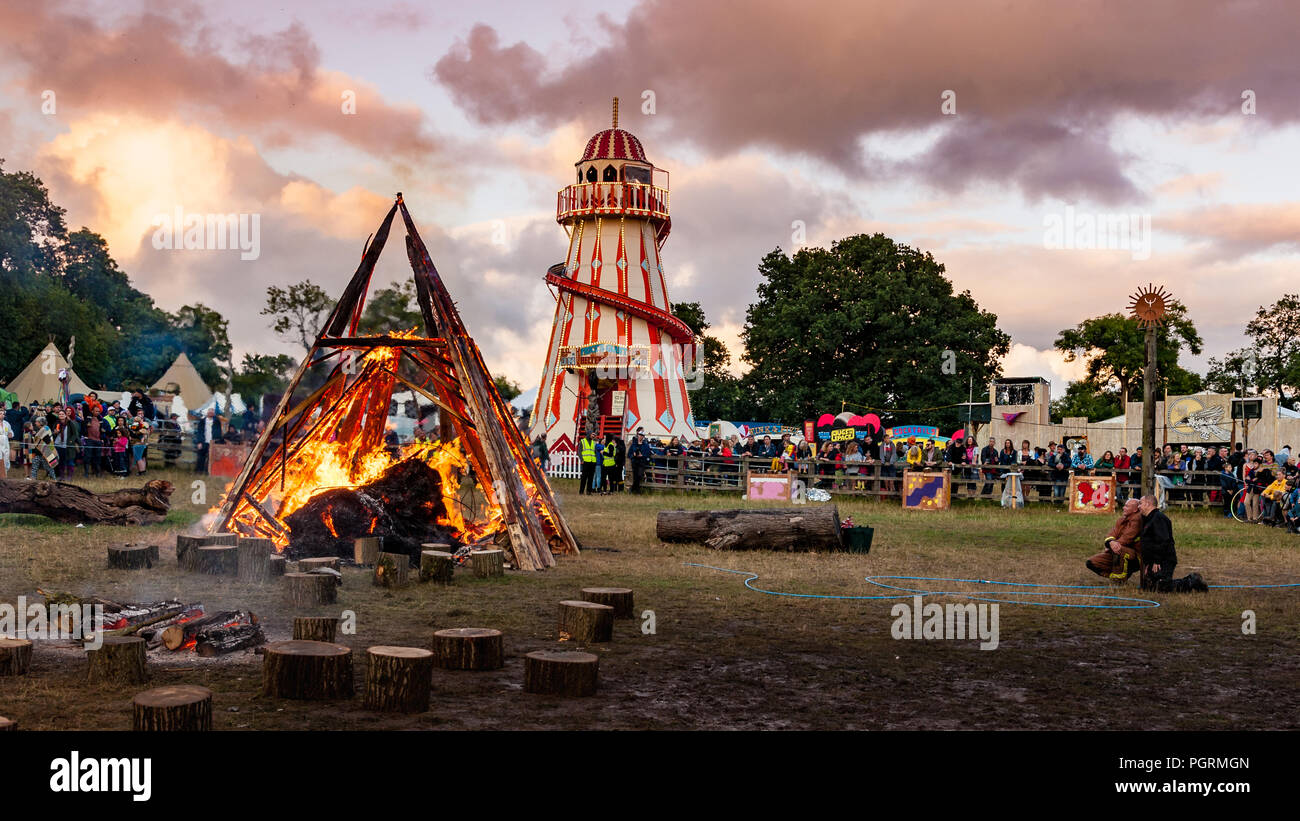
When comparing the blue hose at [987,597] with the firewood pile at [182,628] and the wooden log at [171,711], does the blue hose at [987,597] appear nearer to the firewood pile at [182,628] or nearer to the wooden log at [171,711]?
the firewood pile at [182,628]

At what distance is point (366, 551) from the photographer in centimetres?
1305

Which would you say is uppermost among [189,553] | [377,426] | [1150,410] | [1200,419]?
[1200,419]

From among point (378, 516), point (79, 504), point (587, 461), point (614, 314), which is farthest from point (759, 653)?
point (614, 314)

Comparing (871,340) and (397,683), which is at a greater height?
(871,340)

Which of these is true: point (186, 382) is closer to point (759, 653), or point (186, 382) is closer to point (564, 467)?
point (564, 467)

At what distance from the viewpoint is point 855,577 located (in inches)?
516

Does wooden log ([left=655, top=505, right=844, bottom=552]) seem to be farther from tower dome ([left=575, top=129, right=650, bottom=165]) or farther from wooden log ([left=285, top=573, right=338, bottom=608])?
tower dome ([left=575, top=129, right=650, bottom=165])

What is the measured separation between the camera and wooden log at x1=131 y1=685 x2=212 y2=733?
532 centimetres

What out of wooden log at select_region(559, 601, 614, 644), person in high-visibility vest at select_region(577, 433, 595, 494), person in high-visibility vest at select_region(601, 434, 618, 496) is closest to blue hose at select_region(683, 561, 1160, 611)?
wooden log at select_region(559, 601, 614, 644)

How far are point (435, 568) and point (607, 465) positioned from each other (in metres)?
17.9

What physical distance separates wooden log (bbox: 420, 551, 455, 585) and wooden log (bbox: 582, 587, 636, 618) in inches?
102
